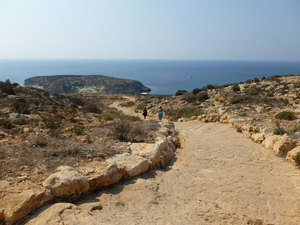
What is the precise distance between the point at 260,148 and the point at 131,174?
656cm

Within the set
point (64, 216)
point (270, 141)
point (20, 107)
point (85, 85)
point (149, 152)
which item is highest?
point (20, 107)

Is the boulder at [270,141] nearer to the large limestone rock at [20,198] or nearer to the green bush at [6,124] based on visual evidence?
the large limestone rock at [20,198]

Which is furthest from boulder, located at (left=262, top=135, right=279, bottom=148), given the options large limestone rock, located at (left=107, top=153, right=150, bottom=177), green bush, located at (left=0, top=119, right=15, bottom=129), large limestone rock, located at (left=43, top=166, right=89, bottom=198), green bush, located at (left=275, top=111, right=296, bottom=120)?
green bush, located at (left=0, top=119, right=15, bottom=129)

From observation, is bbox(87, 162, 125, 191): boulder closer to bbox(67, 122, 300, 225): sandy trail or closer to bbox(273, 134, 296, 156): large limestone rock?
bbox(67, 122, 300, 225): sandy trail

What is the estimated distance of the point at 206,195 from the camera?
5445 mm

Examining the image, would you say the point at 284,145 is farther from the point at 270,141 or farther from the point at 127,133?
the point at 127,133

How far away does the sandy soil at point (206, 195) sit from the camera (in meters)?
4.38

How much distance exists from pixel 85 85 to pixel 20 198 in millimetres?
73213

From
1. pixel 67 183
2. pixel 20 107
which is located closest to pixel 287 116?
pixel 67 183

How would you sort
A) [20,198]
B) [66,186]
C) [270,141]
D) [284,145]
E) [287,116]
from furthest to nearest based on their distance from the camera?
1. [287,116]
2. [270,141]
3. [284,145]
4. [66,186]
5. [20,198]

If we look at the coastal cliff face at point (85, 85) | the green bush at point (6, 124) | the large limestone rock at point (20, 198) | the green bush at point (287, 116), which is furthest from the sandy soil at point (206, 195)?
the coastal cliff face at point (85, 85)

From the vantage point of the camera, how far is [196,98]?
84.5 ft

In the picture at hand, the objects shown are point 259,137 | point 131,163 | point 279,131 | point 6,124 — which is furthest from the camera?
point 259,137

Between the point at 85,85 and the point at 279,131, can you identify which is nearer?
the point at 279,131
